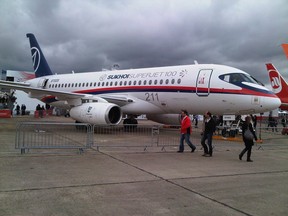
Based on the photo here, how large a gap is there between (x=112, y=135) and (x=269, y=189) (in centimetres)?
849

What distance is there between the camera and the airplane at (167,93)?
44.0 feet

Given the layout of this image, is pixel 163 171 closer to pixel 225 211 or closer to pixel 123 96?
pixel 225 211

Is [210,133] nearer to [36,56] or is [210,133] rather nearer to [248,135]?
[248,135]

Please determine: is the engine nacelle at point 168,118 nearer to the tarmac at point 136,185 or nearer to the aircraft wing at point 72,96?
the aircraft wing at point 72,96

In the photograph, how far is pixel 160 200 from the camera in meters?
4.79

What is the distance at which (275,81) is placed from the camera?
91.0ft

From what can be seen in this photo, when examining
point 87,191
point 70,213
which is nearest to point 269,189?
point 87,191

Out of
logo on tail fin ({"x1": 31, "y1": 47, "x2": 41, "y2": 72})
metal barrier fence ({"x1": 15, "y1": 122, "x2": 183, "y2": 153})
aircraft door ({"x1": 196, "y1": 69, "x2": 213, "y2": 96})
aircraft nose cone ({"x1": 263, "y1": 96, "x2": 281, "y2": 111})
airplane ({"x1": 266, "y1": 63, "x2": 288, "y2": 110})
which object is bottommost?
metal barrier fence ({"x1": 15, "y1": 122, "x2": 183, "y2": 153})

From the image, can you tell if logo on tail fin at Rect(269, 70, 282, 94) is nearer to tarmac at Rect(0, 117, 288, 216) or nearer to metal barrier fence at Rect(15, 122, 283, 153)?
metal barrier fence at Rect(15, 122, 283, 153)

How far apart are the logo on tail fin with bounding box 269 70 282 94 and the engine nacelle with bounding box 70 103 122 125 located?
18219 mm

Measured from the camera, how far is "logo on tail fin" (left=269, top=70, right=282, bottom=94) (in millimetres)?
27312

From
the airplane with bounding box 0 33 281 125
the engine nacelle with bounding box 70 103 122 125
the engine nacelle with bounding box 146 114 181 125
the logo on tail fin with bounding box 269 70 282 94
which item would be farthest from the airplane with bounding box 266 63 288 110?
the engine nacelle with bounding box 70 103 122 125

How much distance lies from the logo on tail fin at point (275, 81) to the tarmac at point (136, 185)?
2023 centimetres

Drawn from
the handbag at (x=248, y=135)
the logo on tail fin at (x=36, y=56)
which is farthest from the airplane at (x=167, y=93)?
the logo on tail fin at (x=36, y=56)
